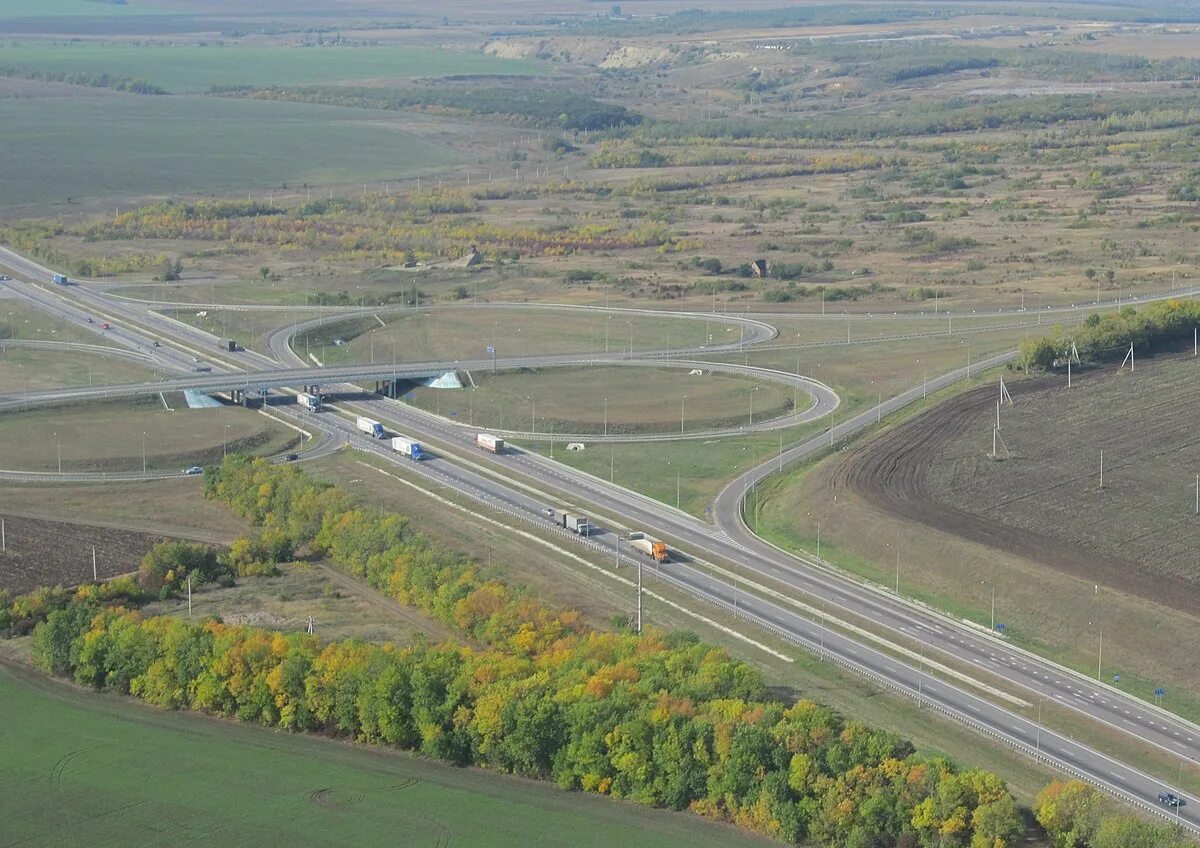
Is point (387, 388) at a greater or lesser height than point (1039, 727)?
greater

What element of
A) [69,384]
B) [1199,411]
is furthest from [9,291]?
[1199,411]

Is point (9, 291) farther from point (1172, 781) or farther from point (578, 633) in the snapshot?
point (1172, 781)

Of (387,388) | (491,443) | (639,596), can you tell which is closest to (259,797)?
(639,596)

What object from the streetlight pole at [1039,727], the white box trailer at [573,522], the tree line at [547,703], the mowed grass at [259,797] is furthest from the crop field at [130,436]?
the streetlight pole at [1039,727]

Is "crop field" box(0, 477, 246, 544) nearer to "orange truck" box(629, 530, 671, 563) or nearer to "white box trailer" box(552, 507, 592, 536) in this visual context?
"white box trailer" box(552, 507, 592, 536)

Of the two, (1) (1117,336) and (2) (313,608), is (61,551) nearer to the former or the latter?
(2) (313,608)
